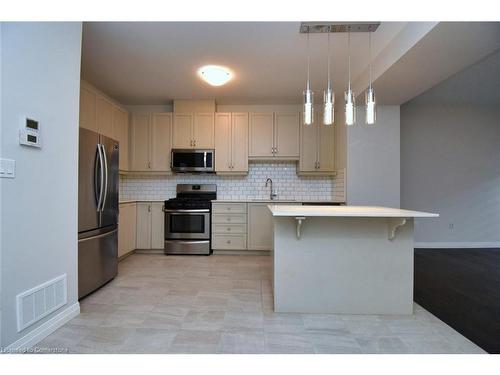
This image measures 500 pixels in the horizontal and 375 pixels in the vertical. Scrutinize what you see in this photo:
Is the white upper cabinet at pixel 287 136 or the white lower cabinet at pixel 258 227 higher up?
the white upper cabinet at pixel 287 136

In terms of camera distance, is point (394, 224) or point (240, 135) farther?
point (240, 135)

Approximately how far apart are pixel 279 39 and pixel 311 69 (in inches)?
32.1

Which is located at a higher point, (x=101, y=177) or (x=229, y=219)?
(x=101, y=177)

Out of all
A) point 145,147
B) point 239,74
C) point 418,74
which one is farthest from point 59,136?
point 418,74

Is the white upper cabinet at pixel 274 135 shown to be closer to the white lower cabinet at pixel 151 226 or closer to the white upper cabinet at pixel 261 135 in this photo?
the white upper cabinet at pixel 261 135

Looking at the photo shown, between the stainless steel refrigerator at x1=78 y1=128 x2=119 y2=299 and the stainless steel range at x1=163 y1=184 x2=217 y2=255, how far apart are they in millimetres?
1188

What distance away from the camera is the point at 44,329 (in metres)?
1.79

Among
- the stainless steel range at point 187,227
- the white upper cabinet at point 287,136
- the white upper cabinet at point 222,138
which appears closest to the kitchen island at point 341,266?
the stainless steel range at point 187,227

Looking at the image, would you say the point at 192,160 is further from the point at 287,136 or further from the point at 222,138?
the point at 287,136

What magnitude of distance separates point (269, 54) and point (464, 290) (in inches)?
128

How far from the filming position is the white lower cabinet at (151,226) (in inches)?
166

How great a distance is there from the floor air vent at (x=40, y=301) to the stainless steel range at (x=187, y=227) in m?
2.14

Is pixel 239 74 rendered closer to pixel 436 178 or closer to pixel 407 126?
pixel 407 126

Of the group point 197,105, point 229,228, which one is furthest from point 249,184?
point 197,105
